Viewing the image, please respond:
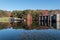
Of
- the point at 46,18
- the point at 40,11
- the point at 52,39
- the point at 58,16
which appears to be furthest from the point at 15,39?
the point at 40,11

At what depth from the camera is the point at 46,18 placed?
64.1 meters

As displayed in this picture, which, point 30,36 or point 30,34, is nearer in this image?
point 30,36

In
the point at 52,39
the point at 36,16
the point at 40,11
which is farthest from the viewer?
the point at 40,11

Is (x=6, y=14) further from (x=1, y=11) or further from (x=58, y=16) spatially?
(x=58, y=16)

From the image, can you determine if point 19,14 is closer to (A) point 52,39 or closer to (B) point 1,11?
(B) point 1,11

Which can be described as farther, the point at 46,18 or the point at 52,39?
the point at 46,18

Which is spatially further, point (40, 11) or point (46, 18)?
point (40, 11)

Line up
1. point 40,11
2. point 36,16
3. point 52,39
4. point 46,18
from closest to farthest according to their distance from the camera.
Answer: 1. point 52,39
2. point 46,18
3. point 36,16
4. point 40,11

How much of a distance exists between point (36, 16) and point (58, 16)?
1730 cm

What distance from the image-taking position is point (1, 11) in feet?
263

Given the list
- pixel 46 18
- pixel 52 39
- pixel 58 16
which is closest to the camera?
pixel 52 39

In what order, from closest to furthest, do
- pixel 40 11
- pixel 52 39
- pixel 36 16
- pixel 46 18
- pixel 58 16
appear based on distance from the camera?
pixel 52 39
pixel 58 16
pixel 46 18
pixel 36 16
pixel 40 11

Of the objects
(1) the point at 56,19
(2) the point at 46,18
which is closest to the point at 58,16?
(1) the point at 56,19

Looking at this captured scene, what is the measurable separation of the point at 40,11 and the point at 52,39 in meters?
65.8
